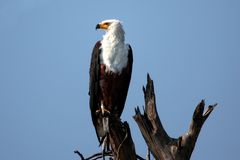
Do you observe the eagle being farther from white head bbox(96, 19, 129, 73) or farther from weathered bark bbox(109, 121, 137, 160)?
weathered bark bbox(109, 121, 137, 160)

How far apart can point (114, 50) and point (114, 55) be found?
8 centimetres

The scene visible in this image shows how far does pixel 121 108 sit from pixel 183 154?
9.55 feet

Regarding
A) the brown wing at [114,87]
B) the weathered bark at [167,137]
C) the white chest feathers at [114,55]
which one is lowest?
the weathered bark at [167,137]

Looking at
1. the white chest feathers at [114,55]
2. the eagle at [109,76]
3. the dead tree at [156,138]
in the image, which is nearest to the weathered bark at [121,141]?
the dead tree at [156,138]

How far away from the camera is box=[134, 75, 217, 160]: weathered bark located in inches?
174

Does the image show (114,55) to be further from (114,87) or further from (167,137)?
(167,137)

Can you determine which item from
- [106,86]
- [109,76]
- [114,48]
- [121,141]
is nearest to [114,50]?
[114,48]

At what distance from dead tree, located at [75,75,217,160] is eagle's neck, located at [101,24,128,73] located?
7.81 ft

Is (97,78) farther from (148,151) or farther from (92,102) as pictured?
(148,151)

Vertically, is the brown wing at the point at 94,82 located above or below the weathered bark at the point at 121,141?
above

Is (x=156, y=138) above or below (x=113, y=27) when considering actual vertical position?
below

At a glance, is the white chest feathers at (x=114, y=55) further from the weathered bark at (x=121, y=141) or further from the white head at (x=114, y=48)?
the weathered bark at (x=121, y=141)

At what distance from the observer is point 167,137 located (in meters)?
4.54

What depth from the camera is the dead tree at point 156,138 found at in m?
4.43
